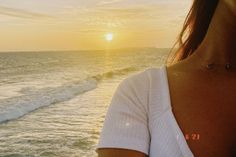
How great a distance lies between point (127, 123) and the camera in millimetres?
798

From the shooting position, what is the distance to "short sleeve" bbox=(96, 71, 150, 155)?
2.61ft

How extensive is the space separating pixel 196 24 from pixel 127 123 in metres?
0.36

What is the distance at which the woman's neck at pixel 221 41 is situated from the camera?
3.09 ft

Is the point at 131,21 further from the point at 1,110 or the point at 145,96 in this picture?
the point at 145,96

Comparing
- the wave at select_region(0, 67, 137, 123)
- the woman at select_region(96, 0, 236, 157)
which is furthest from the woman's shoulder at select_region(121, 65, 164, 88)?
the wave at select_region(0, 67, 137, 123)

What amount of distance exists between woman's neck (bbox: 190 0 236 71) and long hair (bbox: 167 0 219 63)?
0.06 m

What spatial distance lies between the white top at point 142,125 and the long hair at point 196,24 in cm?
26

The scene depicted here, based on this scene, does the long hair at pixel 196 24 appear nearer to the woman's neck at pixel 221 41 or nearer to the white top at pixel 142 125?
the woman's neck at pixel 221 41

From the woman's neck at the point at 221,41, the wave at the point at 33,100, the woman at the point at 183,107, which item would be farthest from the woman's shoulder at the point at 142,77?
the wave at the point at 33,100

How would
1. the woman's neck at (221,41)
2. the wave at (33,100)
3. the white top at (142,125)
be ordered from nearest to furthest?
the white top at (142,125) < the woman's neck at (221,41) < the wave at (33,100)

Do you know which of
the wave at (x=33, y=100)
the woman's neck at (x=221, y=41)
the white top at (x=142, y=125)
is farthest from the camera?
the wave at (x=33, y=100)

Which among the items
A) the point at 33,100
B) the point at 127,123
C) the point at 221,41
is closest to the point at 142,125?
the point at 127,123

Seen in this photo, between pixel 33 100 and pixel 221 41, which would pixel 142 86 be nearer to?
pixel 221 41

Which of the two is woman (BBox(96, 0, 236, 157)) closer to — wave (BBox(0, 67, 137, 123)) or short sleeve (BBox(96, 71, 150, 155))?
short sleeve (BBox(96, 71, 150, 155))
